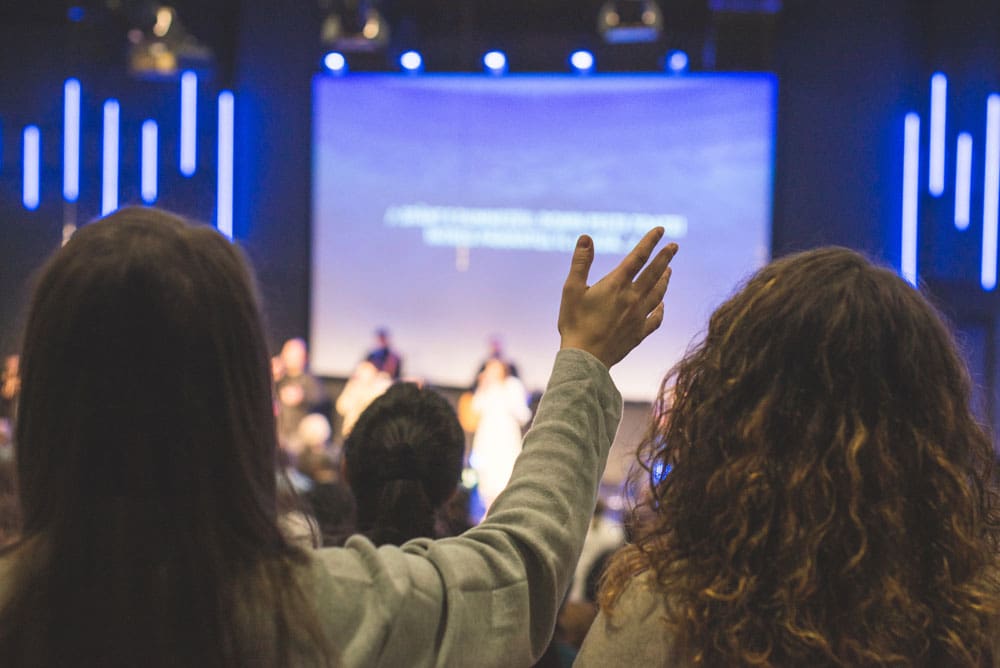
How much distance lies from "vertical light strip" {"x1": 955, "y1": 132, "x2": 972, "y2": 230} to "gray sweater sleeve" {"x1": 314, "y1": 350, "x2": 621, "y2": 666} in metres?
8.02

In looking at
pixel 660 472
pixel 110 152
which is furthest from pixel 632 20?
pixel 660 472

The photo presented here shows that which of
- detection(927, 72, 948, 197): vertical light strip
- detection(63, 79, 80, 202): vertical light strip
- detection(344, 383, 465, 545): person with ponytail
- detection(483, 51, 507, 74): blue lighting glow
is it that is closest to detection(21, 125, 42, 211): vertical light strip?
detection(63, 79, 80, 202): vertical light strip

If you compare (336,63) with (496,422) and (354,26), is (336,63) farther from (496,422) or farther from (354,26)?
(496,422)

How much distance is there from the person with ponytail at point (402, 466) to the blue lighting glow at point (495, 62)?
7.49 meters

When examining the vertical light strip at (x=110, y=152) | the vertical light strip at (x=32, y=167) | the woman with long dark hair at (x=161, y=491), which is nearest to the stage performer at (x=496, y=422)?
the vertical light strip at (x=110, y=152)

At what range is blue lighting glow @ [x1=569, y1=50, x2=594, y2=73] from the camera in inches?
350

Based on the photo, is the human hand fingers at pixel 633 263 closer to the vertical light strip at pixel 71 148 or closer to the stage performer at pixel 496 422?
the stage performer at pixel 496 422

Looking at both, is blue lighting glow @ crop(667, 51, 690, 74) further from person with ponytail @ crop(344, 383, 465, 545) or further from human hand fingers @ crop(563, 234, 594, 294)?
human hand fingers @ crop(563, 234, 594, 294)

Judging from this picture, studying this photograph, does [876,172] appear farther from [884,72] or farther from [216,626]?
[216,626]

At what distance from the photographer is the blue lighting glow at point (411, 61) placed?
29.6 ft

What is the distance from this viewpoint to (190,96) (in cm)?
949

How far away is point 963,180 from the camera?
817 cm

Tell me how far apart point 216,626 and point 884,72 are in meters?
8.74

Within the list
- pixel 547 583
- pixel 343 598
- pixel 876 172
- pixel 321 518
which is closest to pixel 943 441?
pixel 547 583
